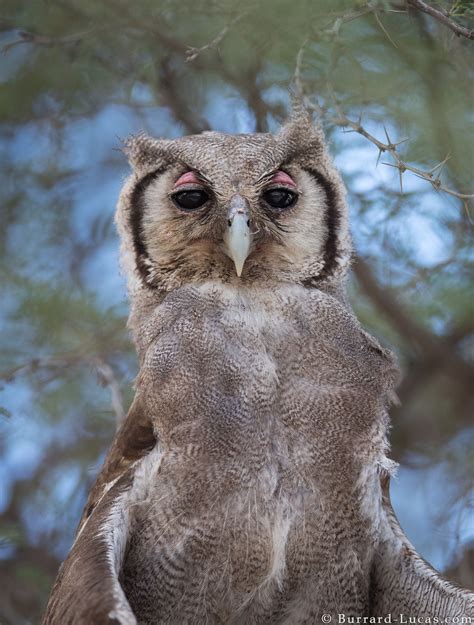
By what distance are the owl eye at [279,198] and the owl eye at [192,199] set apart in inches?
9.0

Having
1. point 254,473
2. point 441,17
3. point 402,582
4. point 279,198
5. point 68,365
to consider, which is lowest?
point 68,365

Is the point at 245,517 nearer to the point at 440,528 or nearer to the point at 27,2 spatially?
the point at 440,528

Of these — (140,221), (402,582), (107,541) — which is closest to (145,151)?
(140,221)

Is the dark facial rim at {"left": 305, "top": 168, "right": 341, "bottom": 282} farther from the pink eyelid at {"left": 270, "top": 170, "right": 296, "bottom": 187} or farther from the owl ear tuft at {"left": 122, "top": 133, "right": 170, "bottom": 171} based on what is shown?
the owl ear tuft at {"left": 122, "top": 133, "right": 170, "bottom": 171}

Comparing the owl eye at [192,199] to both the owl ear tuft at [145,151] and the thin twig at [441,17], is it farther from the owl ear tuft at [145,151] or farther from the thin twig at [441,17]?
the thin twig at [441,17]

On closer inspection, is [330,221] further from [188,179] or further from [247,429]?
[247,429]

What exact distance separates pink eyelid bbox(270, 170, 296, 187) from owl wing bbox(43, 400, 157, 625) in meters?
0.99

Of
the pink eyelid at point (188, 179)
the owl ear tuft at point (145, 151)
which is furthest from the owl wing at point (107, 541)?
the owl ear tuft at point (145, 151)

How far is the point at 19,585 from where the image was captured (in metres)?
5.03

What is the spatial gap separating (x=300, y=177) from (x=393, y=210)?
3.62 feet

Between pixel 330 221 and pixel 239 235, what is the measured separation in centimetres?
58

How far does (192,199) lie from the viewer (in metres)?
3.75

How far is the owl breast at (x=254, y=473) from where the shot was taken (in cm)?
338

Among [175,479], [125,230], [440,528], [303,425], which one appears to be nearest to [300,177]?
[125,230]
